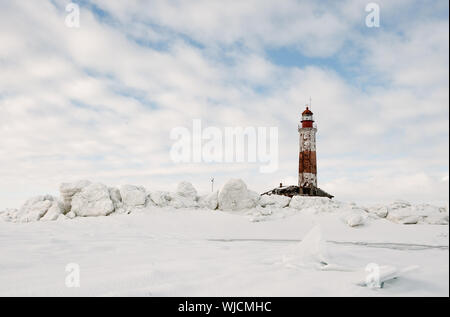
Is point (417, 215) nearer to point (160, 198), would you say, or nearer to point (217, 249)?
point (217, 249)

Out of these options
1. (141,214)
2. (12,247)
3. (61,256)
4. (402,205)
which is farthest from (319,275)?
(402,205)

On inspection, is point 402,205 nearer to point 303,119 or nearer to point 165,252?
point 165,252

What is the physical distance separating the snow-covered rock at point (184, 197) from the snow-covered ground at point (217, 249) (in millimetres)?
38

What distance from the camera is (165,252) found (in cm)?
357

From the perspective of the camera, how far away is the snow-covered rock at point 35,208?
25.9 ft

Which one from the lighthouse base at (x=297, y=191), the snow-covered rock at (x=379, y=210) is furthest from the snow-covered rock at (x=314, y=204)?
the lighthouse base at (x=297, y=191)

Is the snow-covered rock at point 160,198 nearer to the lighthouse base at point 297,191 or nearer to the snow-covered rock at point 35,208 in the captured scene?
the snow-covered rock at point 35,208

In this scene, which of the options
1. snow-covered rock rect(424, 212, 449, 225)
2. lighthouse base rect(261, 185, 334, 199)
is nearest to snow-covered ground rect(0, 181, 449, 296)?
snow-covered rock rect(424, 212, 449, 225)

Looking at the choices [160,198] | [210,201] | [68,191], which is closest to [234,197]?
[210,201]

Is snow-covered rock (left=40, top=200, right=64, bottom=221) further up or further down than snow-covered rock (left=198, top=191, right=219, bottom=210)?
further down

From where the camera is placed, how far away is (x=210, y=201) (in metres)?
8.67

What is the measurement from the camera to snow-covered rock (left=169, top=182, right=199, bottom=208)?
846 centimetres

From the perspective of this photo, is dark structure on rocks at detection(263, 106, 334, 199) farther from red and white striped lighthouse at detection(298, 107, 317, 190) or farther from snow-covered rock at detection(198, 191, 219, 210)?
snow-covered rock at detection(198, 191, 219, 210)
